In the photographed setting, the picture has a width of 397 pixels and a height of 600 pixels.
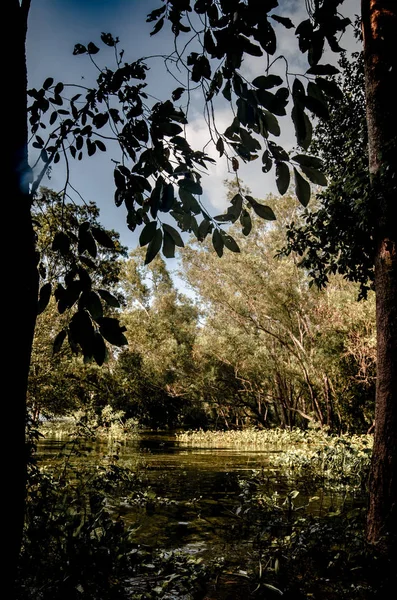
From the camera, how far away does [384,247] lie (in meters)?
4.94

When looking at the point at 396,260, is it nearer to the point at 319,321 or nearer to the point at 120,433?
the point at 319,321

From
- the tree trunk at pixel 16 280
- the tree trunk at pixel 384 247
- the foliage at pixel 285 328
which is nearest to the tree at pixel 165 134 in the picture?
the tree trunk at pixel 16 280

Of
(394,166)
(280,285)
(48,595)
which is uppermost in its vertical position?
(280,285)

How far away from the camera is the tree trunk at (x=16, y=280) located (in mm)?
1023

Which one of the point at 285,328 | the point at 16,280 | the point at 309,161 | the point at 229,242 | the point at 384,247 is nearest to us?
the point at 16,280

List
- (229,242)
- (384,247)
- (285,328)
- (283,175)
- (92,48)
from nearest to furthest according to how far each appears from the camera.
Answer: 1. (283,175)
2. (229,242)
3. (92,48)
4. (384,247)
5. (285,328)

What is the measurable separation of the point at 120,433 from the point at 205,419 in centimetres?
1665

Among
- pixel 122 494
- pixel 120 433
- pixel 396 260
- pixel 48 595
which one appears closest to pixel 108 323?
pixel 48 595

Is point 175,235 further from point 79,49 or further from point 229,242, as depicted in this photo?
point 79,49

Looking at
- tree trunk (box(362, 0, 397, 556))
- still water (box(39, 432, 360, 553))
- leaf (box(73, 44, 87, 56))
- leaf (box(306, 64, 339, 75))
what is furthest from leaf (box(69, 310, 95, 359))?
tree trunk (box(362, 0, 397, 556))

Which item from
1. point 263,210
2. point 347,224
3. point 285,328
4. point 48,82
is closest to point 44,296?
point 263,210

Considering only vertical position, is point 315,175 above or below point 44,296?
above

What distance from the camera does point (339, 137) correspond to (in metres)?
11.6

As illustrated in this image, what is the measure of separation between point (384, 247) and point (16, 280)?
4758 mm
